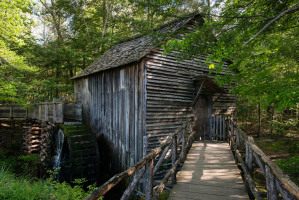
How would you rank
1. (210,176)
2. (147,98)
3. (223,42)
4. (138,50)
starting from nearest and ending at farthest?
(210,176)
(223,42)
(147,98)
(138,50)

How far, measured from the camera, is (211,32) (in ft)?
18.5

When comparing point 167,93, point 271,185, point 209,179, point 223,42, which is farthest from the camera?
point 167,93

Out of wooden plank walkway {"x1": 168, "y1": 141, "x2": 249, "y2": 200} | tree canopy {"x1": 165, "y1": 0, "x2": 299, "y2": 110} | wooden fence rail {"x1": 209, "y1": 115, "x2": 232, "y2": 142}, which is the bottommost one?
wooden plank walkway {"x1": 168, "y1": 141, "x2": 249, "y2": 200}

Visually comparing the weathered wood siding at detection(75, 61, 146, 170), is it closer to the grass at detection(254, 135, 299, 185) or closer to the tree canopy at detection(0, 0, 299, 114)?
the tree canopy at detection(0, 0, 299, 114)

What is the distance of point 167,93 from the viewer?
8727 mm

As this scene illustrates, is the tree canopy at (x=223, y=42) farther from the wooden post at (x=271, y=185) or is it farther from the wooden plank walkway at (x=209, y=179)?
the wooden post at (x=271, y=185)

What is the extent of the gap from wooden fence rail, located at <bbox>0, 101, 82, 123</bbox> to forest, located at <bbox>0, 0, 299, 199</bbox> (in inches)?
29.3

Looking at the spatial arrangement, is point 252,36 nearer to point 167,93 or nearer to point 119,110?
point 167,93

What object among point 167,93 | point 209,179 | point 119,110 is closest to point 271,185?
point 209,179

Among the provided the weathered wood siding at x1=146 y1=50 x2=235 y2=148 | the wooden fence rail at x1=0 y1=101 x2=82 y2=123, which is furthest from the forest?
the weathered wood siding at x1=146 y1=50 x2=235 y2=148

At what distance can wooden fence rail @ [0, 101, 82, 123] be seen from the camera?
10492 millimetres

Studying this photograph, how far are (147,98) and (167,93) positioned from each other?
1.22 metres

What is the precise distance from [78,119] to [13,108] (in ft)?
19.9

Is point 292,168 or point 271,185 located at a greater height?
point 271,185
